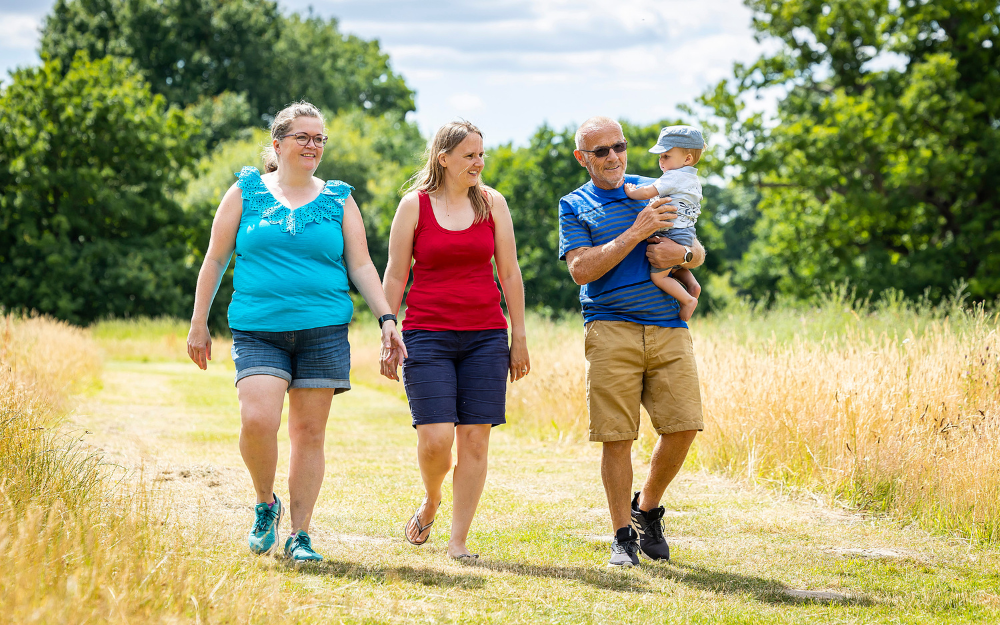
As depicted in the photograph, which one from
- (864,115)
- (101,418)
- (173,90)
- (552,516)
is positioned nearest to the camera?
(552,516)

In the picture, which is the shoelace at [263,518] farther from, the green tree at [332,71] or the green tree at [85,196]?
the green tree at [332,71]

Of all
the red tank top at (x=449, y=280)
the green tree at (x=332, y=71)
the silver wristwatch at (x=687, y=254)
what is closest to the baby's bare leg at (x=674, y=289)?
the silver wristwatch at (x=687, y=254)

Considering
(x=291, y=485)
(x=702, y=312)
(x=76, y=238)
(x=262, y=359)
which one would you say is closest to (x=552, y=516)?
(x=291, y=485)

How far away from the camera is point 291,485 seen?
179 inches

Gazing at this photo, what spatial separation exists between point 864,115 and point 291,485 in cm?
2063

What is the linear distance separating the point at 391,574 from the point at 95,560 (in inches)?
52.6

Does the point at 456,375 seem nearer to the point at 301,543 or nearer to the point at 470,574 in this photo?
the point at 470,574

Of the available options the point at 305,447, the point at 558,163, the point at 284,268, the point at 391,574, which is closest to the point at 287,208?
the point at 284,268

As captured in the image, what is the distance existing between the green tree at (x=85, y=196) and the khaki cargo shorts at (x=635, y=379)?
1120 inches

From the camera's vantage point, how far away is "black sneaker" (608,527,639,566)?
15.2ft

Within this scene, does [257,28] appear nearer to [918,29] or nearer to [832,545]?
[918,29]

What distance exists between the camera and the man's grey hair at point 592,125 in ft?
15.5

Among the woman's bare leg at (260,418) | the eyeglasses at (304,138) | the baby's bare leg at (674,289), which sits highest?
the eyeglasses at (304,138)

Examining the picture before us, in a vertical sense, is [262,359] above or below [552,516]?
above
